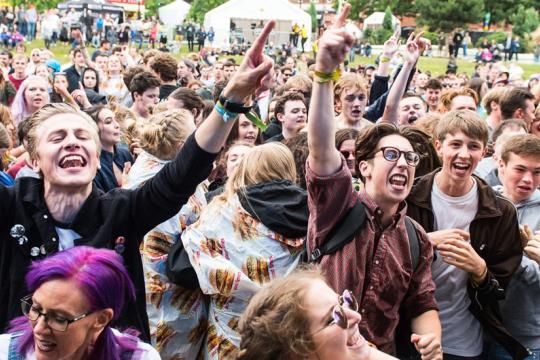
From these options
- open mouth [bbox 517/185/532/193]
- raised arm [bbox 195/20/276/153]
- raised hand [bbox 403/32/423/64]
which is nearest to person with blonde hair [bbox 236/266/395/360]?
raised arm [bbox 195/20/276/153]

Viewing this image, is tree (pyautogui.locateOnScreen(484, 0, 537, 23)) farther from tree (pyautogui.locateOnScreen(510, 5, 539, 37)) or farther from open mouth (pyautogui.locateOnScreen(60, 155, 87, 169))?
open mouth (pyautogui.locateOnScreen(60, 155, 87, 169))

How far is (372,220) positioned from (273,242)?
70 cm

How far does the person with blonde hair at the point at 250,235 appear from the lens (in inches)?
141

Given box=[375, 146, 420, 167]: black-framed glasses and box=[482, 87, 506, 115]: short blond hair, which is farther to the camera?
box=[482, 87, 506, 115]: short blond hair

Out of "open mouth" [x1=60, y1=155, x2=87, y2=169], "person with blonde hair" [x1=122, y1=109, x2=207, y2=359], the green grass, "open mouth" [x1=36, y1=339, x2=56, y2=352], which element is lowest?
the green grass

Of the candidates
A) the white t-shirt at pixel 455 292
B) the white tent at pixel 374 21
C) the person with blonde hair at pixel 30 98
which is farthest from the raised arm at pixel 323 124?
the white tent at pixel 374 21

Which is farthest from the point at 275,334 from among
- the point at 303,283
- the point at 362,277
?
the point at 362,277

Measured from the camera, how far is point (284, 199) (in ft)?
11.8

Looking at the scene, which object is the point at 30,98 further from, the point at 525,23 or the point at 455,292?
the point at 525,23

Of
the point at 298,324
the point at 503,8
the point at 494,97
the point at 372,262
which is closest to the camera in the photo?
the point at 298,324

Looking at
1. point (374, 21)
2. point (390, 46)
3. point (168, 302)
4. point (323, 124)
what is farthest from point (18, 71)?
point (374, 21)

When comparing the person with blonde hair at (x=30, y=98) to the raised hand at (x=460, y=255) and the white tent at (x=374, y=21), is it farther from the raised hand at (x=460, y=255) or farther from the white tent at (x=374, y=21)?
the white tent at (x=374, y=21)

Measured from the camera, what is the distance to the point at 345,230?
A: 295 centimetres

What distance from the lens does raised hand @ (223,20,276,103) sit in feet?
8.83
